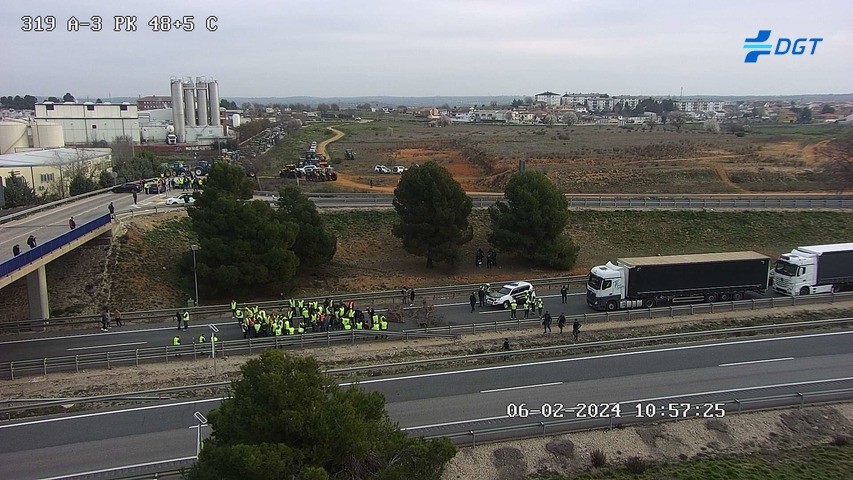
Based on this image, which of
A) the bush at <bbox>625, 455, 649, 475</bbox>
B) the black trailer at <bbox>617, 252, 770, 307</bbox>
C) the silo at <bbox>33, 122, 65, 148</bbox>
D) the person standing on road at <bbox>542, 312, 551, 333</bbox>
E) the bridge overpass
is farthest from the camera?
the silo at <bbox>33, 122, 65, 148</bbox>

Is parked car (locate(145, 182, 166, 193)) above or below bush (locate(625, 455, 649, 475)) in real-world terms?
above

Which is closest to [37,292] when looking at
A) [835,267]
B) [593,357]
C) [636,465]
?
[593,357]

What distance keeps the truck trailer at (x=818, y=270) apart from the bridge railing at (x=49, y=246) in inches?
1301

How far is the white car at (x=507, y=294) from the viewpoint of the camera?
2983cm

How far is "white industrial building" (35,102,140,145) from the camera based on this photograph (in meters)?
98.7

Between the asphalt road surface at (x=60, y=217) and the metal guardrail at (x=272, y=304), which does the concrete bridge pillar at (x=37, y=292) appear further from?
the asphalt road surface at (x=60, y=217)

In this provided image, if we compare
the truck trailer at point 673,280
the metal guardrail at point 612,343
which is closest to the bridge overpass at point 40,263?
the metal guardrail at point 612,343

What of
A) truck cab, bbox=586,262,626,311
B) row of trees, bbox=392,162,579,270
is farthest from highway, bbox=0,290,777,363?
row of trees, bbox=392,162,579,270

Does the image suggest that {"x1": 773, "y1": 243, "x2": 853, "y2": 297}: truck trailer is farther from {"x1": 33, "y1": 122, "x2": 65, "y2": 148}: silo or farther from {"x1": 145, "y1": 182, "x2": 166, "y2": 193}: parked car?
{"x1": 33, "y1": 122, "x2": 65, "y2": 148}: silo

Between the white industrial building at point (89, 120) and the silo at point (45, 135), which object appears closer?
the silo at point (45, 135)

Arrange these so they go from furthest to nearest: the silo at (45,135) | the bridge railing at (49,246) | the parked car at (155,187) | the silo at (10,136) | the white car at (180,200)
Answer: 1. the silo at (45,135)
2. the silo at (10,136)
3. the parked car at (155,187)
4. the white car at (180,200)
5. the bridge railing at (49,246)

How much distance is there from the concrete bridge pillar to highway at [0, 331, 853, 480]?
11718 mm

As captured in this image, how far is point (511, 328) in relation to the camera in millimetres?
25953

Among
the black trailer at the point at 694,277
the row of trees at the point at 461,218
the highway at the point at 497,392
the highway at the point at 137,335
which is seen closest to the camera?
the highway at the point at 497,392
